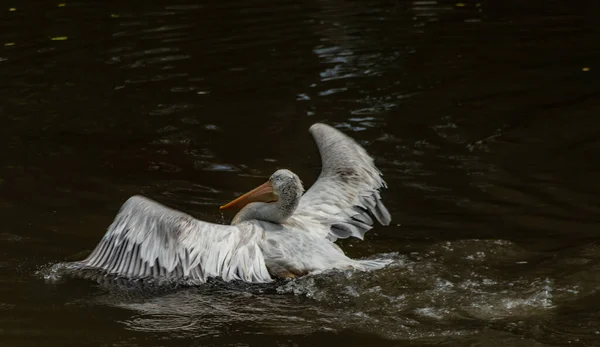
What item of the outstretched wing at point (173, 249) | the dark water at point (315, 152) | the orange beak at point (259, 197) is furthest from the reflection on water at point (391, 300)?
the orange beak at point (259, 197)

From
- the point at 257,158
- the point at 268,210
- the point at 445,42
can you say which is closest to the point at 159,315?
the point at 268,210

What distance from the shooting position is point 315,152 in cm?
771

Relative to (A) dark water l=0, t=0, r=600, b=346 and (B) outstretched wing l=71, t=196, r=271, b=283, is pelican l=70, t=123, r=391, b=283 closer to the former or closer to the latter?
(B) outstretched wing l=71, t=196, r=271, b=283

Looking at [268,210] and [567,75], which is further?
[567,75]

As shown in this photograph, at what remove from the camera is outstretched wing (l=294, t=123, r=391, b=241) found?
20.1 feet

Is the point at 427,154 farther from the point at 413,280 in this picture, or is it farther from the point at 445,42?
the point at 445,42

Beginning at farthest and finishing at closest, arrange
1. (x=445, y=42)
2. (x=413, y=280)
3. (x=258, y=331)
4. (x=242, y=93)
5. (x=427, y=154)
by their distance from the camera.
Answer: (x=445, y=42) → (x=242, y=93) → (x=427, y=154) → (x=413, y=280) → (x=258, y=331)

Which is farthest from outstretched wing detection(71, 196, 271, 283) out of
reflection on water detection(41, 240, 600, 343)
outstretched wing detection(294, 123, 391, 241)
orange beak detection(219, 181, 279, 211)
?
outstretched wing detection(294, 123, 391, 241)

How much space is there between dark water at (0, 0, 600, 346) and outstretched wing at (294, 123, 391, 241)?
17cm

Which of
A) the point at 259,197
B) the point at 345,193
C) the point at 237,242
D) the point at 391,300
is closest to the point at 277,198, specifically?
the point at 259,197

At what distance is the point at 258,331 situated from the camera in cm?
Answer: 481

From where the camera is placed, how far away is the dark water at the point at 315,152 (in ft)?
16.1

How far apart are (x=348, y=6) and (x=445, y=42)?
2578 mm

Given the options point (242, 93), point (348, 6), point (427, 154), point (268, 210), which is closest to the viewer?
point (268, 210)
